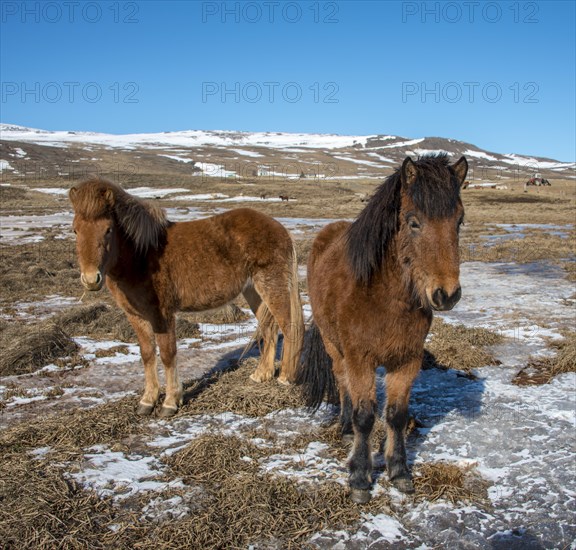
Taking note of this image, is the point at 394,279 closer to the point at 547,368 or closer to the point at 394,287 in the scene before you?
the point at 394,287

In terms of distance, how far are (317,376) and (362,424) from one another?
1.67 metres

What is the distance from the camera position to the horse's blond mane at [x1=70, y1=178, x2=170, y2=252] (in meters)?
4.62

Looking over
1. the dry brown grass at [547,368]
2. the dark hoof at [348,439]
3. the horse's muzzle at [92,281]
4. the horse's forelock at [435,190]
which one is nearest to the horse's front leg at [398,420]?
the dark hoof at [348,439]

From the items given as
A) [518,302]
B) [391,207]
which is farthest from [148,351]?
[518,302]

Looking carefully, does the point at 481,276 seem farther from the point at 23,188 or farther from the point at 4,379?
the point at 23,188

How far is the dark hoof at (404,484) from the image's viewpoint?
3.47 m

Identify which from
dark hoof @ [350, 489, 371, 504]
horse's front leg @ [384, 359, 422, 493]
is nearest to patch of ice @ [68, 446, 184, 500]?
dark hoof @ [350, 489, 371, 504]

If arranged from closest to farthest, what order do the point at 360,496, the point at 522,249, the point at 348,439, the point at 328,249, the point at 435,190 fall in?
the point at 435,190
the point at 360,496
the point at 348,439
the point at 328,249
the point at 522,249

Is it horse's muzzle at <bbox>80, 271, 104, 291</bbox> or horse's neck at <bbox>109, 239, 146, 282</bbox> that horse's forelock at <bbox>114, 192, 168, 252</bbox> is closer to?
horse's neck at <bbox>109, 239, 146, 282</bbox>

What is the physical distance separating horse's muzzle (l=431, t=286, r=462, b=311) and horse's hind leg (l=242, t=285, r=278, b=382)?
346 centimetres

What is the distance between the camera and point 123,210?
16.4 ft

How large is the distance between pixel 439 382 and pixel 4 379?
17.6ft

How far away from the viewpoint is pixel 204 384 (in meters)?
5.78

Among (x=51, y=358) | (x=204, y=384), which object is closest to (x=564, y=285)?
(x=204, y=384)
